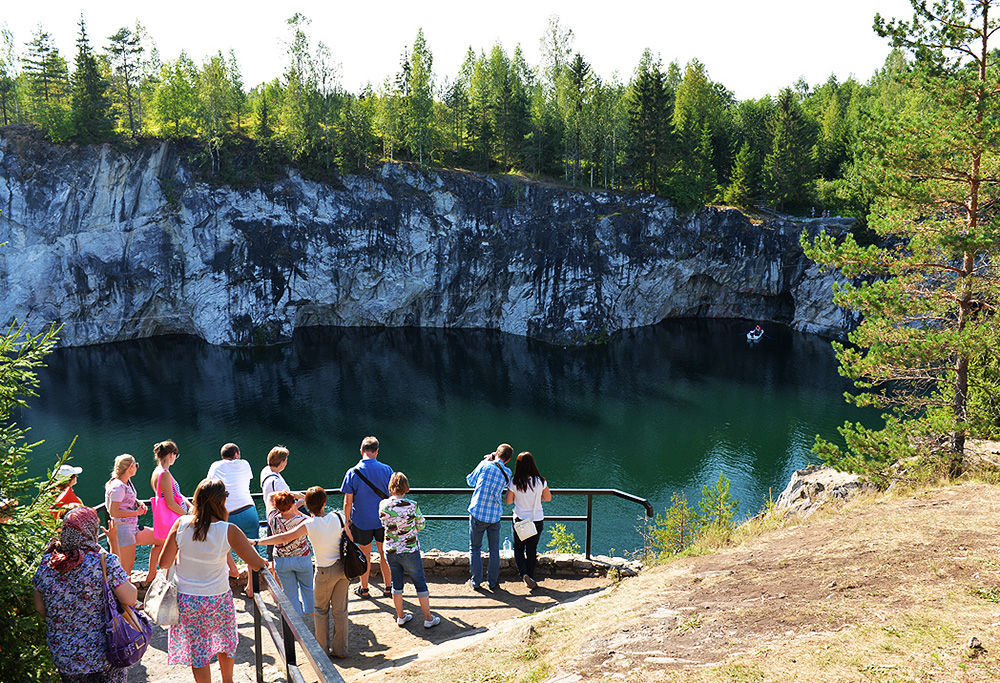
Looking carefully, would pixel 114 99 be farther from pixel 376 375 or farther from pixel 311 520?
pixel 311 520

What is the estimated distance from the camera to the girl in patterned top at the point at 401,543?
670cm

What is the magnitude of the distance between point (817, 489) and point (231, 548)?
12.5 m

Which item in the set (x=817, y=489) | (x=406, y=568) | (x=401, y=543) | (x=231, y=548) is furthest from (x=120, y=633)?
(x=817, y=489)

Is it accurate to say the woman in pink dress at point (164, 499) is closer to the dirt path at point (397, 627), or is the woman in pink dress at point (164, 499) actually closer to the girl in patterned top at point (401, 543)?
the dirt path at point (397, 627)

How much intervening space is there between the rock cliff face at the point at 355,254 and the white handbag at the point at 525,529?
40.9m

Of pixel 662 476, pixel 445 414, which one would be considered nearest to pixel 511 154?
pixel 445 414

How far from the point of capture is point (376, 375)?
39469 millimetres

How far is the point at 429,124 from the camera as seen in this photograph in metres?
53.5

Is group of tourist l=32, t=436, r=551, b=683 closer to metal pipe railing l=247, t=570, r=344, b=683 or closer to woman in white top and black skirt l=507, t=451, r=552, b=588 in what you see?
woman in white top and black skirt l=507, t=451, r=552, b=588

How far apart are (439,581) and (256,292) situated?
144 ft

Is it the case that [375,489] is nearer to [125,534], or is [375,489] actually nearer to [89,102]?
[125,534]

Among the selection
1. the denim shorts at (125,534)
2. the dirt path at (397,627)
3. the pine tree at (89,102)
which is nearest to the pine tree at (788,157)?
the pine tree at (89,102)

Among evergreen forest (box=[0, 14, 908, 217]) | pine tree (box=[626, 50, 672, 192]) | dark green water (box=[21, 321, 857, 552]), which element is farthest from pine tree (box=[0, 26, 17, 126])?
pine tree (box=[626, 50, 672, 192])

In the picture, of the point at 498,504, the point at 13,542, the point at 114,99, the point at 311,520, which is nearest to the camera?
the point at 13,542
